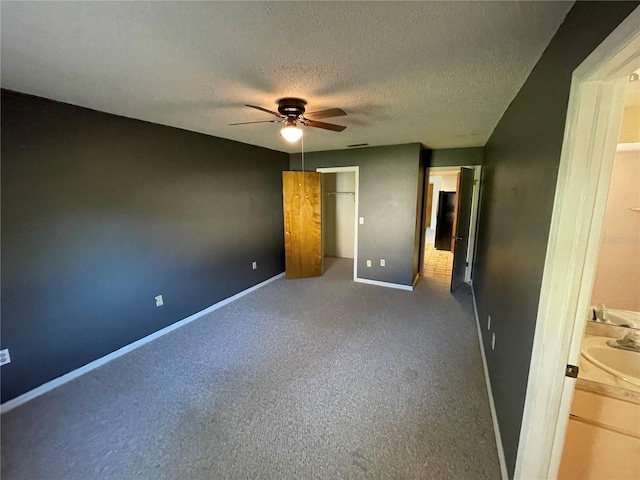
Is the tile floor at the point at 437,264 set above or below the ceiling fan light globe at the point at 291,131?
below

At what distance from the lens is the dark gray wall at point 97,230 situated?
1.98 metres

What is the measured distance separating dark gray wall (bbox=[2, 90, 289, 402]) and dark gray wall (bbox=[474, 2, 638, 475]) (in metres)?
3.18

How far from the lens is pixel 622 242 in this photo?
158 centimetres

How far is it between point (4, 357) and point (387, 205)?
432cm

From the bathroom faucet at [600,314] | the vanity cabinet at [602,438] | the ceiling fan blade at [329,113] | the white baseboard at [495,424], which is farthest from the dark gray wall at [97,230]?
the bathroom faucet at [600,314]

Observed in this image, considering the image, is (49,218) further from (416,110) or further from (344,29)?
(416,110)

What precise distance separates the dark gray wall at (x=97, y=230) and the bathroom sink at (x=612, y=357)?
3507 millimetres

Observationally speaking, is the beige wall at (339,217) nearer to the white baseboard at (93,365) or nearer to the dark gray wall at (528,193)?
the white baseboard at (93,365)

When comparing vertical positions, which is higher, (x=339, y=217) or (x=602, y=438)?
(x=339, y=217)

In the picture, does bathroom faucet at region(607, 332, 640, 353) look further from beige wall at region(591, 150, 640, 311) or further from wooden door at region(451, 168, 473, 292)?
wooden door at region(451, 168, 473, 292)

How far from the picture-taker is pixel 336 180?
5.93 metres

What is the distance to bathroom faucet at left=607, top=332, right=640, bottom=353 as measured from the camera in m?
1.39

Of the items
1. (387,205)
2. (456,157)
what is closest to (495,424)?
(387,205)

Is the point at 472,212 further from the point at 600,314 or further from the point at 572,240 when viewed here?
the point at 572,240
